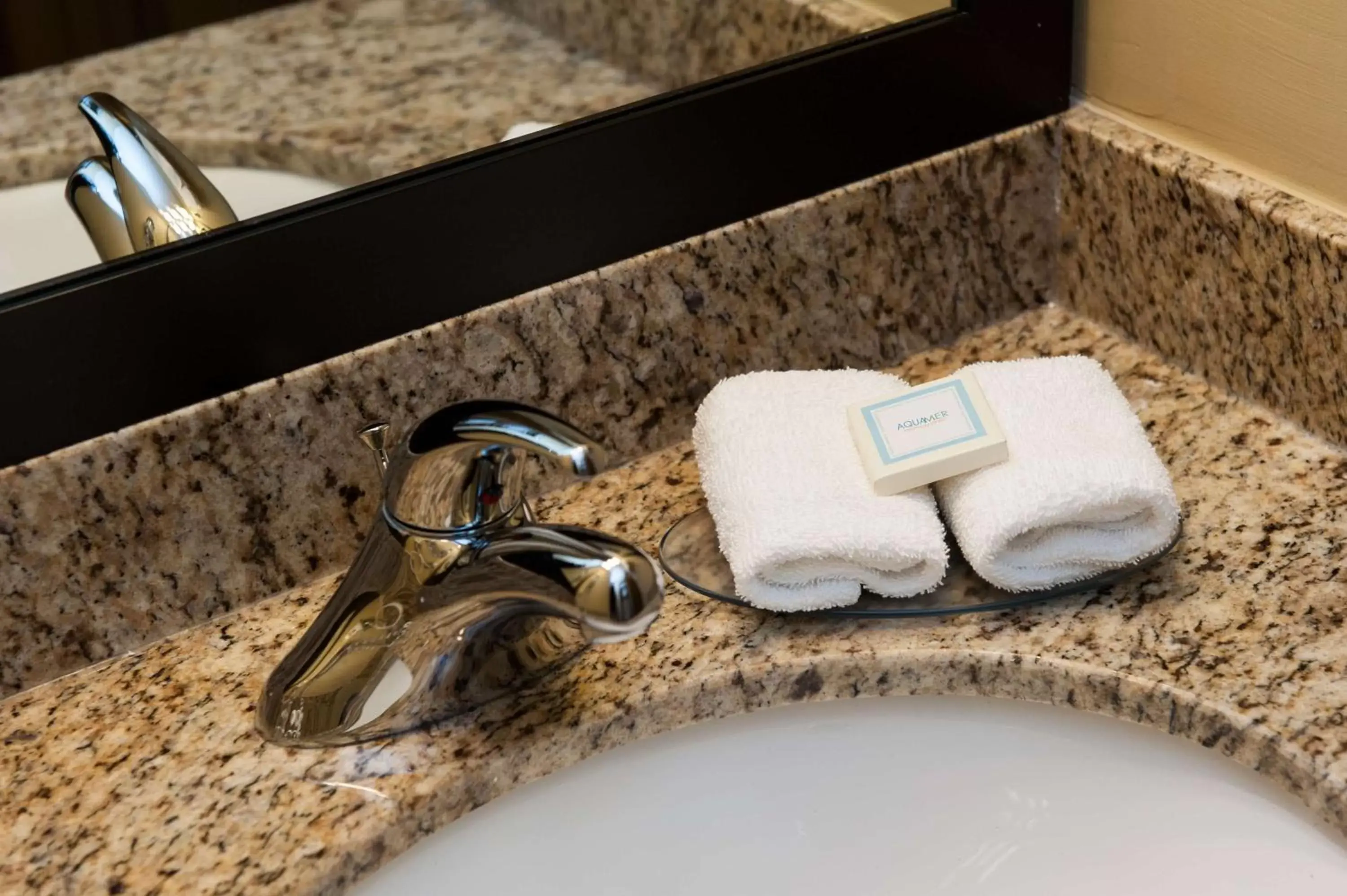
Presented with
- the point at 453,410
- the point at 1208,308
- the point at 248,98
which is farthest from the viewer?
the point at 1208,308

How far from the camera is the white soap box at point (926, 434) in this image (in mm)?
797

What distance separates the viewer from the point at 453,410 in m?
0.70

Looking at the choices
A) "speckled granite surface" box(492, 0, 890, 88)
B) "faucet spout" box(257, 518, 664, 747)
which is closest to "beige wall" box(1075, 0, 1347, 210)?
"speckled granite surface" box(492, 0, 890, 88)

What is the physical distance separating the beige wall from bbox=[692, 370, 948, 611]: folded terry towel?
1.04 feet

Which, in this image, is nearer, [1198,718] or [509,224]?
[1198,718]

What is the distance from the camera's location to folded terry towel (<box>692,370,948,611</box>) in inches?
30.6

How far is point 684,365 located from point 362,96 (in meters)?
0.27

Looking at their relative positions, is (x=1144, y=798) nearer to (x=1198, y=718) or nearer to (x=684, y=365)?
(x=1198, y=718)

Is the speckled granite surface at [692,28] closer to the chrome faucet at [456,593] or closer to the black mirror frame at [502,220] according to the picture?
the black mirror frame at [502,220]

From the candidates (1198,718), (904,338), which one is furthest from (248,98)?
(1198,718)

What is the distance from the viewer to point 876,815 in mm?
815

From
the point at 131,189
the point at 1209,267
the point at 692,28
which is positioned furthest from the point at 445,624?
the point at 1209,267

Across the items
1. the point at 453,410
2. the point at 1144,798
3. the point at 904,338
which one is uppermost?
the point at 453,410

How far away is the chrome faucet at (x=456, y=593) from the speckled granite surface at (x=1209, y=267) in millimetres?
454
